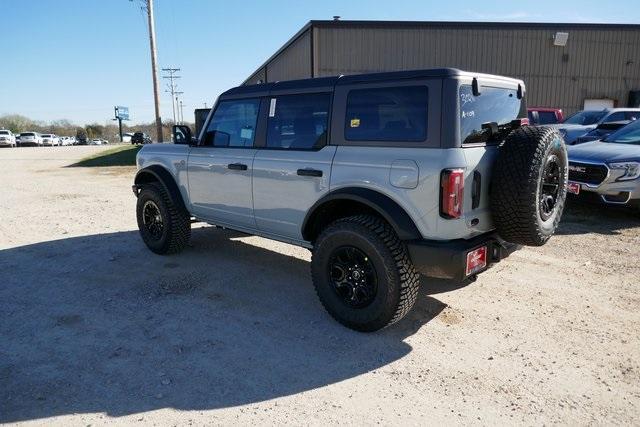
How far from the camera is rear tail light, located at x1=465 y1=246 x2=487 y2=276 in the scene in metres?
3.22

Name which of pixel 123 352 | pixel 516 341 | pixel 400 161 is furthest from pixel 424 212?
pixel 123 352

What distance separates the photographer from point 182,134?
5.38 meters

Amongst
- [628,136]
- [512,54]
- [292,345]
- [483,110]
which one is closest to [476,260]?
[483,110]

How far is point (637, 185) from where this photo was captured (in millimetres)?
6574

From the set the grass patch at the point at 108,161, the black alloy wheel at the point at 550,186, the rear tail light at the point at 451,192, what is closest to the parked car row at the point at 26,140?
the grass patch at the point at 108,161

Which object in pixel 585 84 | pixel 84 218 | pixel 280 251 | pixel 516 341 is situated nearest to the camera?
pixel 516 341

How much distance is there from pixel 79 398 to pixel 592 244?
19.5ft

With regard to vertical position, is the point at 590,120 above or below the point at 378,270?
above

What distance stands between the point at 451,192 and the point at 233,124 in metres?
2.63

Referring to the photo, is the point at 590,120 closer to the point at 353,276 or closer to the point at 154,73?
the point at 353,276

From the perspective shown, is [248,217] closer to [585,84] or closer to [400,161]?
[400,161]

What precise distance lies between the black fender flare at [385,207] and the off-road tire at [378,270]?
114 millimetres

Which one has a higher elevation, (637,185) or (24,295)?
(637,185)

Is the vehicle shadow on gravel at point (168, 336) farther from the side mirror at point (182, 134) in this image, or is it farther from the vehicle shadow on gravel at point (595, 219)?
the vehicle shadow on gravel at point (595, 219)
